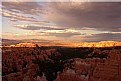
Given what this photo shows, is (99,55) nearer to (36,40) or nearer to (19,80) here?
(36,40)

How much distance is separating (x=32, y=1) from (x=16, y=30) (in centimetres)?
35

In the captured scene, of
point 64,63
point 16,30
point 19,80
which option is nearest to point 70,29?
point 64,63

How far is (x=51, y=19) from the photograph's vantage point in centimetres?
317

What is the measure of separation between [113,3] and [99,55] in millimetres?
556

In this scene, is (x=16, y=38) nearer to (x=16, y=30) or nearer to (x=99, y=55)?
(x=16, y=30)

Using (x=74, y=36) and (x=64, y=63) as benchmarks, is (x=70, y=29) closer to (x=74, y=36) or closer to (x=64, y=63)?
(x=74, y=36)

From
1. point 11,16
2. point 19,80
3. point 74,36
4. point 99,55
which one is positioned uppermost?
point 11,16

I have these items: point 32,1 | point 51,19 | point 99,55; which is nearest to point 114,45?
point 99,55

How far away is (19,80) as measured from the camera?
10.5ft

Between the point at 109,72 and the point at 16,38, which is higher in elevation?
the point at 16,38

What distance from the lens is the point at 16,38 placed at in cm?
315

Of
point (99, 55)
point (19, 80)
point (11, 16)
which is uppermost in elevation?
point (11, 16)

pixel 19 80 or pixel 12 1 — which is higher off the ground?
pixel 12 1

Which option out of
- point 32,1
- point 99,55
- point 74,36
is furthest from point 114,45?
point 32,1
